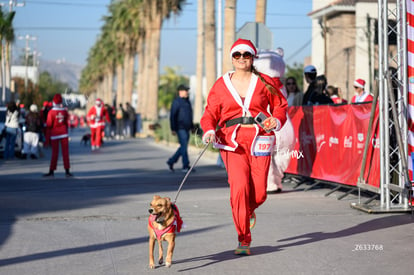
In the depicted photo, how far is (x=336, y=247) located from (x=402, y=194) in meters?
3.05

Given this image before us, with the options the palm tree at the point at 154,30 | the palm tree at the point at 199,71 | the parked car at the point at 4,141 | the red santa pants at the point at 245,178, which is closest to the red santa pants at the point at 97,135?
the parked car at the point at 4,141

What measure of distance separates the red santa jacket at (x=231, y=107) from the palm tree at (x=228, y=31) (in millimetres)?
20557

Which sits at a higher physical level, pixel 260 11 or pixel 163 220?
pixel 260 11

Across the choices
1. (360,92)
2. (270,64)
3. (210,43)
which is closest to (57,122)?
(270,64)

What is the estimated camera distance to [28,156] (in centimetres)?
2819

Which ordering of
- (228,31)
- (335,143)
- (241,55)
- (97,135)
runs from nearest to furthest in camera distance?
1. (241,55)
2. (335,143)
3. (228,31)
4. (97,135)

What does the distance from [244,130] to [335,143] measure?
242 inches

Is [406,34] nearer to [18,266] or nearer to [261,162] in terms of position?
[261,162]

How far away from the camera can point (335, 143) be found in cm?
1393

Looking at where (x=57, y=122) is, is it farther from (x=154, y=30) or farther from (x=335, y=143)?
(x=154, y=30)

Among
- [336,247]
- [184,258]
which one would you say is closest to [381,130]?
[336,247]

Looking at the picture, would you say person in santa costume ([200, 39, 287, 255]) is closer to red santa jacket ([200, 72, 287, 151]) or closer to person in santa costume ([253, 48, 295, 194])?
red santa jacket ([200, 72, 287, 151])

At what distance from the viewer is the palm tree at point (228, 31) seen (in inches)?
1137

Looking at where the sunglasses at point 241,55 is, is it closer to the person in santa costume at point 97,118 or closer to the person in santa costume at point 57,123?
the person in santa costume at point 57,123
